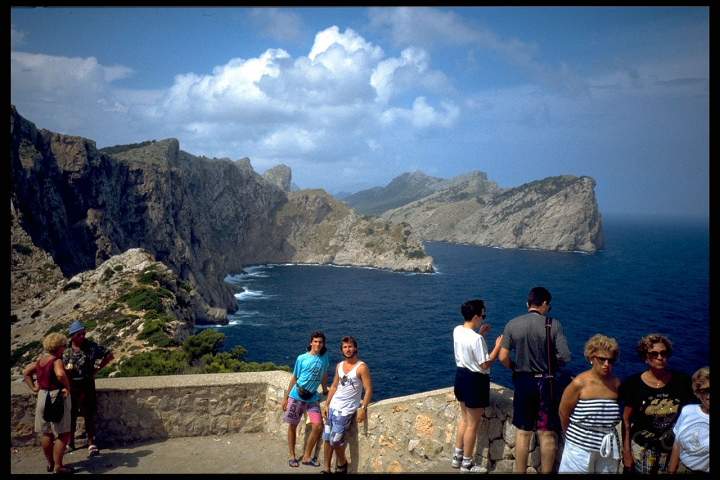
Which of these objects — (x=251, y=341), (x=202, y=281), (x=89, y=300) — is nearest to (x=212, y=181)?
(x=202, y=281)

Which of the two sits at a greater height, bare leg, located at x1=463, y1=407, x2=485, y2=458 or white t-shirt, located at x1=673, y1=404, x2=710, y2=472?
white t-shirt, located at x1=673, y1=404, x2=710, y2=472

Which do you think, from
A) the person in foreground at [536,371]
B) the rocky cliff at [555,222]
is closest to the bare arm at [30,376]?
the person in foreground at [536,371]

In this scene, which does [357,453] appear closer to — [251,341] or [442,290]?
[251,341]

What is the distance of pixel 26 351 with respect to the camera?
1391 inches

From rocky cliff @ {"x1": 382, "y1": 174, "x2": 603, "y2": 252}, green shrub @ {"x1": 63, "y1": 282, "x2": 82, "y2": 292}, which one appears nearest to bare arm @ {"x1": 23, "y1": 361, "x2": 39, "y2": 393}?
green shrub @ {"x1": 63, "y1": 282, "x2": 82, "y2": 292}

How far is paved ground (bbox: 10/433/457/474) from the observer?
6820mm

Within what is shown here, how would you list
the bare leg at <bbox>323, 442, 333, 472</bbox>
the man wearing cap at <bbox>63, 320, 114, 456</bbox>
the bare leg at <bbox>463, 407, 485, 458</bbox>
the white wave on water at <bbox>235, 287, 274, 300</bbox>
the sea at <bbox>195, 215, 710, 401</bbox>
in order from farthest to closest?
the white wave on water at <bbox>235, 287, 274, 300</bbox>, the sea at <bbox>195, 215, 710, 401</bbox>, the man wearing cap at <bbox>63, 320, 114, 456</bbox>, the bare leg at <bbox>323, 442, 333, 472</bbox>, the bare leg at <bbox>463, 407, 485, 458</bbox>

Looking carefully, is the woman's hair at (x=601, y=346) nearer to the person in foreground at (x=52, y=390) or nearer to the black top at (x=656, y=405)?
the black top at (x=656, y=405)

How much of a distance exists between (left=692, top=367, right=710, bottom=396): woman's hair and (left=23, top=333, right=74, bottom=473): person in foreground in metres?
7.08

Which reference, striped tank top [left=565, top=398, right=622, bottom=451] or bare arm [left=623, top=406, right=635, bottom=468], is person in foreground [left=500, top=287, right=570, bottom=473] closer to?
striped tank top [left=565, top=398, right=622, bottom=451]

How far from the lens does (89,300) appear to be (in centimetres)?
4147

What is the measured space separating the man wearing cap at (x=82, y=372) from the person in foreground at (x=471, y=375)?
4834mm

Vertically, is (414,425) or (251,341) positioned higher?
(414,425)

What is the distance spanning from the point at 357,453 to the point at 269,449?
173 centimetres
